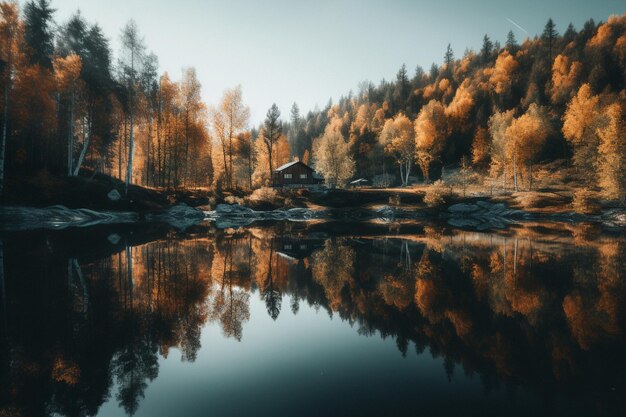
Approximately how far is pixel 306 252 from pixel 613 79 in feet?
340

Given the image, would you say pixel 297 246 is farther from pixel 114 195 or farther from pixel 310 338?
pixel 114 195

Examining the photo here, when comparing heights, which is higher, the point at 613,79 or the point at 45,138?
the point at 613,79

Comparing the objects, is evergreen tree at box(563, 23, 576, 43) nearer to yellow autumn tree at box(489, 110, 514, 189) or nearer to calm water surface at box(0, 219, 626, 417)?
yellow autumn tree at box(489, 110, 514, 189)

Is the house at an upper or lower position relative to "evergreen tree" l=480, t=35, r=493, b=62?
lower

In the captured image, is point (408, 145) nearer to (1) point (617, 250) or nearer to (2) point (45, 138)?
(1) point (617, 250)

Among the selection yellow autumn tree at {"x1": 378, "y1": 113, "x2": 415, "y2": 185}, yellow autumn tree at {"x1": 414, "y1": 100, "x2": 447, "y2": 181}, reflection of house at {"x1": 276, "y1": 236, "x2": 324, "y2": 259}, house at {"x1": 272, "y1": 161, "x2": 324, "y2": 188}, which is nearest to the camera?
reflection of house at {"x1": 276, "y1": 236, "x2": 324, "y2": 259}

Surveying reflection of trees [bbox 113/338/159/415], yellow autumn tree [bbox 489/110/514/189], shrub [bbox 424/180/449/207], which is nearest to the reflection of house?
reflection of trees [bbox 113/338/159/415]

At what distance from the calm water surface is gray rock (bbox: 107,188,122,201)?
27952mm

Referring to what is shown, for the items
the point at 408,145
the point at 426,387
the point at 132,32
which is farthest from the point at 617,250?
the point at 408,145

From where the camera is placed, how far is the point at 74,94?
41.9 metres

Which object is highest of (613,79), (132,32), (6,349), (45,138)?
(613,79)

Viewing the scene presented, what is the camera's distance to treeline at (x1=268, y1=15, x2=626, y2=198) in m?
63.8

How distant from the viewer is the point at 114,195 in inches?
1718

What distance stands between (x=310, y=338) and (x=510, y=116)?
89703 millimetres
